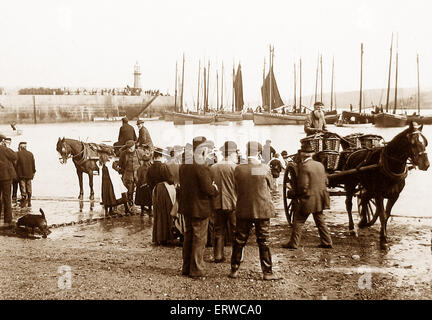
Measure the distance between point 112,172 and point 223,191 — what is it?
49.9 feet

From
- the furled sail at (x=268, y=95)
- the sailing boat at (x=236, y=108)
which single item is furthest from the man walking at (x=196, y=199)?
the sailing boat at (x=236, y=108)

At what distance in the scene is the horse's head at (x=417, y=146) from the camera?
25.0 ft

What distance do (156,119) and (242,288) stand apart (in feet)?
71.9

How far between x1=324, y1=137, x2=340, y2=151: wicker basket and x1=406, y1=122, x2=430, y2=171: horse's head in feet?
6.37

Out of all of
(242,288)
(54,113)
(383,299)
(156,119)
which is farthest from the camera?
(54,113)

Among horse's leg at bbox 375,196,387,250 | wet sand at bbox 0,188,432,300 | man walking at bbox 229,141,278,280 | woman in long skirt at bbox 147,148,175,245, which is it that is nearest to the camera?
wet sand at bbox 0,188,432,300

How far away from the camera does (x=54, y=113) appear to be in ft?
108

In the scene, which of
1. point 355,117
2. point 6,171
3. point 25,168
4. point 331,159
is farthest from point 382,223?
point 355,117

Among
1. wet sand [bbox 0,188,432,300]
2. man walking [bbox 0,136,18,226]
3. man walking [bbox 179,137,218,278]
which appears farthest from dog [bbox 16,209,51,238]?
man walking [bbox 179,137,218,278]

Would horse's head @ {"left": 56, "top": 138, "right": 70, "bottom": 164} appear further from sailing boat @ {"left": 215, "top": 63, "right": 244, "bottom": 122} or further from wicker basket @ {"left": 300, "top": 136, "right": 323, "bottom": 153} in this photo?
sailing boat @ {"left": 215, "top": 63, "right": 244, "bottom": 122}

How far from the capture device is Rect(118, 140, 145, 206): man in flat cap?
12.6 m

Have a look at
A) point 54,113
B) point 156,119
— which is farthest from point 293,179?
point 54,113

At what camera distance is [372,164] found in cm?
874
